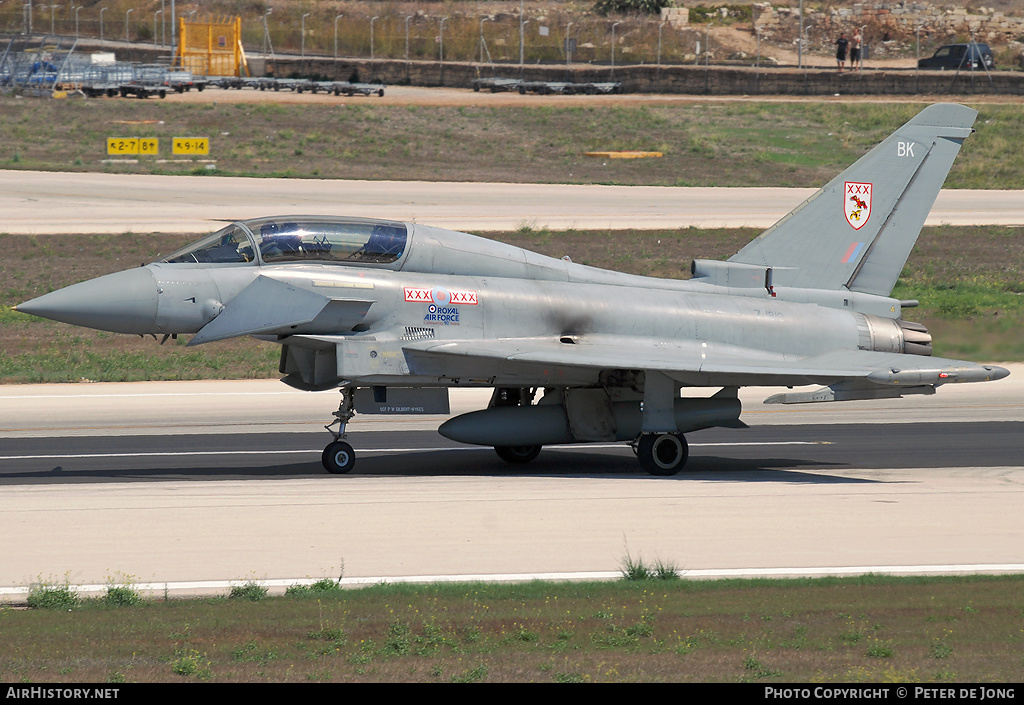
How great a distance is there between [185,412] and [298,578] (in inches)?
427

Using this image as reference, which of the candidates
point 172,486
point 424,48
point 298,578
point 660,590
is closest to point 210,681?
point 298,578

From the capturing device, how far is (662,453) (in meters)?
16.6

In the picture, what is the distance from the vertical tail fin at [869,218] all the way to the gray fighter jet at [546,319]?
0.10 feet

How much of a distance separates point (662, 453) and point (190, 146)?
41.7 metres

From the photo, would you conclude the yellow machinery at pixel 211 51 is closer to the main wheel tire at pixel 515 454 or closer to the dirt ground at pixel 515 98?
the dirt ground at pixel 515 98

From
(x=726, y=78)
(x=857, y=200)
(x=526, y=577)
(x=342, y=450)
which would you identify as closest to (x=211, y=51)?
(x=726, y=78)

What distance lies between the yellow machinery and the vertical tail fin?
2696 inches

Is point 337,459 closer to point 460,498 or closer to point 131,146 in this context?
point 460,498

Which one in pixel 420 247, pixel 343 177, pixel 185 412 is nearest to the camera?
pixel 420 247

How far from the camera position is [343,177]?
49.6m

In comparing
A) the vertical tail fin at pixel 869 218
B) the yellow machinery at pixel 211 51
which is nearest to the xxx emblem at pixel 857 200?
the vertical tail fin at pixel 869 218

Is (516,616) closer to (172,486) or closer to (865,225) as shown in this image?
(172,486)

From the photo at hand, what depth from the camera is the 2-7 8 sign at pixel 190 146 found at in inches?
2094

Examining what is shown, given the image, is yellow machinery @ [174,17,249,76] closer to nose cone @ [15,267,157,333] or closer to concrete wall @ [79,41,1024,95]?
concrete wall @ [79,41,1024,95]
